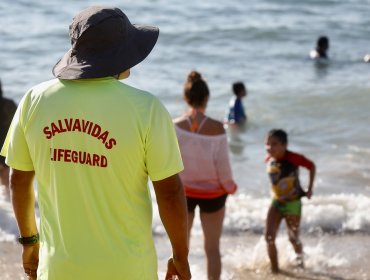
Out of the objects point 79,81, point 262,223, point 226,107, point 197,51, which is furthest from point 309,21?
point 79,81

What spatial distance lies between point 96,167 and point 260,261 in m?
4.09

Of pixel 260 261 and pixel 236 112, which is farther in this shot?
pixel 236 112

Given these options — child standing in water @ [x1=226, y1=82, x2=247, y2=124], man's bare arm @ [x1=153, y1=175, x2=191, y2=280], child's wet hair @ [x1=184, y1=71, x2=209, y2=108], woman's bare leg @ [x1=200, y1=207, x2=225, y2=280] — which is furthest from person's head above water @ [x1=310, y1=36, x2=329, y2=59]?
man's bare arm @ [x1=153, y1=175, x2=191, y2=280]

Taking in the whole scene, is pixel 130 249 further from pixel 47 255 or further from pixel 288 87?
pixel 288 87

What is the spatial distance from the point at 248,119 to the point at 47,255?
10.4 metres

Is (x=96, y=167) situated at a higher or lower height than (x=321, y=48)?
higher

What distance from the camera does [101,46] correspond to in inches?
120

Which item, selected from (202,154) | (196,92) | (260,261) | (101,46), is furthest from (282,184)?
(101,46)

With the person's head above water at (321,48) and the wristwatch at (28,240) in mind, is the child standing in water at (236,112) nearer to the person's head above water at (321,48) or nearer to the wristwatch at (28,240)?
the person's head above water at (321,48)

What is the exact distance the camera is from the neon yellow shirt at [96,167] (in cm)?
296

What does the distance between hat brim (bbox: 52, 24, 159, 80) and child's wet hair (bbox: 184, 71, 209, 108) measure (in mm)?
2510

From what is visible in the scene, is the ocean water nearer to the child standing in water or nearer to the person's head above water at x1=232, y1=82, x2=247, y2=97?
the child standing in water

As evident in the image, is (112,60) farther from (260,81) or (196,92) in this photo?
(260,81)

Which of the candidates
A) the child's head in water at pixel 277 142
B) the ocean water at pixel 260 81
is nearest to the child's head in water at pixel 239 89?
the ocean water at pixel 260 81
